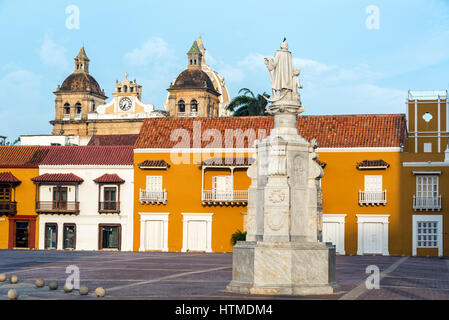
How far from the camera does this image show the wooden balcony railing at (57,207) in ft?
166

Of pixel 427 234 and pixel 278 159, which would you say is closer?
pixel 278 159

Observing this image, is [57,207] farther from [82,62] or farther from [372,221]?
[82,62]

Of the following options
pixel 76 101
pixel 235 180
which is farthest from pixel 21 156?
pixel 76 101

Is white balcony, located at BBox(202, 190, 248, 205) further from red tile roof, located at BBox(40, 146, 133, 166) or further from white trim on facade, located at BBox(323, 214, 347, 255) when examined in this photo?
red tile roof, located at BBox(40, 146, 133, 166)

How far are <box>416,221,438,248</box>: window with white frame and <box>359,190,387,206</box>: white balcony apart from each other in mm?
2403

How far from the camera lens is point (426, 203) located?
45.3 meters

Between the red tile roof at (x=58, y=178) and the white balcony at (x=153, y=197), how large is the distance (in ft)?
14.6

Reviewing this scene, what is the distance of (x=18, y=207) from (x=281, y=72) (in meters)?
34.8

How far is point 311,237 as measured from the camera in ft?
63.7

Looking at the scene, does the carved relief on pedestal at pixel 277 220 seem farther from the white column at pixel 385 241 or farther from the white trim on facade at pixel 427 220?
the white trim on facade at pixel 427 220

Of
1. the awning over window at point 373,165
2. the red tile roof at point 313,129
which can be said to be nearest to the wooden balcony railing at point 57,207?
the red tile roof at point 313,129
